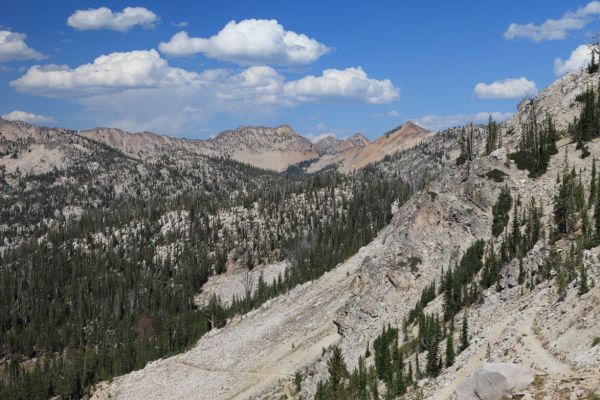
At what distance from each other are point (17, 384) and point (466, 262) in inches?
4890

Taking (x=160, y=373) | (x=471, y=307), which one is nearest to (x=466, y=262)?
(x=471, y=307)

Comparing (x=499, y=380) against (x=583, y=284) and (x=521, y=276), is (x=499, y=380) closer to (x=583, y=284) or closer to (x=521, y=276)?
(x=583, y=284)

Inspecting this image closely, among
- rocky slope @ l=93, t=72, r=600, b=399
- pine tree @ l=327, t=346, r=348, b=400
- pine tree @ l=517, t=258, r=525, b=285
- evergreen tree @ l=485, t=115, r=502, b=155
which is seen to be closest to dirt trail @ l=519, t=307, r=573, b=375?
rocky slope @ l=93, t=72, r=600, b=399

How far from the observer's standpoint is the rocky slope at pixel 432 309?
45219mm

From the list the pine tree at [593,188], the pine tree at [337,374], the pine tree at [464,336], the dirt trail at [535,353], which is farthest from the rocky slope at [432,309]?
the pine tree at [593,188]

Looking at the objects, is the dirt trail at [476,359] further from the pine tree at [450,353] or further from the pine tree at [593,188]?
the pine tree at [593,188]

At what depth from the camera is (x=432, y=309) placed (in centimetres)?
7306

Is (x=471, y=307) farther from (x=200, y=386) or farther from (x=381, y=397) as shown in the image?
(x=200, y=386)

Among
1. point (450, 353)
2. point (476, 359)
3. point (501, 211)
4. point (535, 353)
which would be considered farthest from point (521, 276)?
point (501, 211)

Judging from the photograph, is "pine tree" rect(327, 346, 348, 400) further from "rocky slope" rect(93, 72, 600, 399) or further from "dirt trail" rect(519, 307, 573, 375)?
"dirt trail" rect(519, 307, 573, 375)

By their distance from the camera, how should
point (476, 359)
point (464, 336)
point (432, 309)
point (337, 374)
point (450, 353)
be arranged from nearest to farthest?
point (476, 359), point (450, 353), point (464, 336), point (337, 374), point (432, 309)

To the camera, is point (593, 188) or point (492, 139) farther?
point (492, 139)

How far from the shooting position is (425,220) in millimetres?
90125

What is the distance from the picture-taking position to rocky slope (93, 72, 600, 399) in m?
45.2
